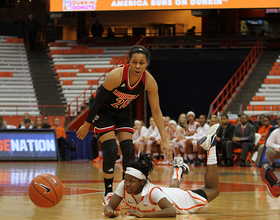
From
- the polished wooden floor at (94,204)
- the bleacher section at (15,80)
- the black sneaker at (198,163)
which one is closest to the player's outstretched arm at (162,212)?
the polished wooden floor at (94,204)

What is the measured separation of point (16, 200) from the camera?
567cm

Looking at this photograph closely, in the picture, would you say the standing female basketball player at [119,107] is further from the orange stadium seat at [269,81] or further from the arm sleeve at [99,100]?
the orange stadium seat at [269,81]

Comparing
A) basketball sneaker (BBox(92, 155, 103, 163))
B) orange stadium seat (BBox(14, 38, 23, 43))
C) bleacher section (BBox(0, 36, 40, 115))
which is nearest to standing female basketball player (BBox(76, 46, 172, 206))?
basketball sneaker (BBox(92, 155, 103, 163))

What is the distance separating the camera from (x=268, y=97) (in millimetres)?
19328

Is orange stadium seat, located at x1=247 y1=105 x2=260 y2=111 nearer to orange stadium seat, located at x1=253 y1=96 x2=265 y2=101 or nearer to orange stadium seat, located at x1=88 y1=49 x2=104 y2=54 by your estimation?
orange stadium seat, located at x1=253 y1=96 x2=265 y2=101

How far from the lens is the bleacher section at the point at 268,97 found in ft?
59.7

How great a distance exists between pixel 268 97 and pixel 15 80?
1248 centimetres

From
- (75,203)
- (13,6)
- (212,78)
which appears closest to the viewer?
(75,203)

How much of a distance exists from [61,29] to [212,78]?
11.1 meters

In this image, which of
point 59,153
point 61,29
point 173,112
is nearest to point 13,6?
point 61,29

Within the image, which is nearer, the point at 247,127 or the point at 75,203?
the point at 75,203

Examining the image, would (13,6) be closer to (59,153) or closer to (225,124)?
(59,153)

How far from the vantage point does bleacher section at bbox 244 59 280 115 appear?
1820 cm

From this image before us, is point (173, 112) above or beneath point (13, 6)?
beneath
